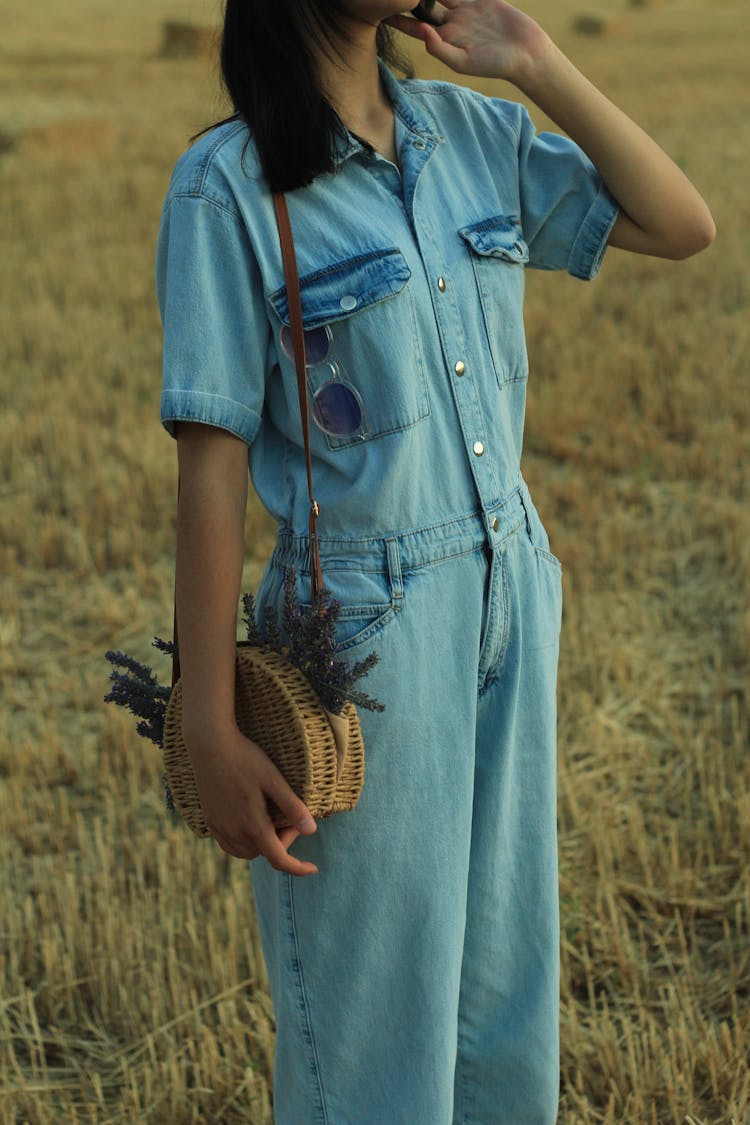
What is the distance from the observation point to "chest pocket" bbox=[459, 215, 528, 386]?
5.34ft

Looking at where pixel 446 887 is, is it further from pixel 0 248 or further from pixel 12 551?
pixel 0 248

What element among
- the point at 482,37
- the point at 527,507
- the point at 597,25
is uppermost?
the point at 597,25

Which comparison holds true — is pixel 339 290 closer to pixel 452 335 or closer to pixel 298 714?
pixel 452 335

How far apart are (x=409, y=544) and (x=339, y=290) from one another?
0.30 m

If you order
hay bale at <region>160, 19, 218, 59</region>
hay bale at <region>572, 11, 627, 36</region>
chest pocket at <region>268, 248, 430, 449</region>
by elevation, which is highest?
hay bale at <region>572, 11, 627, 36</region>

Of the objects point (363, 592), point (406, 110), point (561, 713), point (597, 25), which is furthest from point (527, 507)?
point (597, 25)

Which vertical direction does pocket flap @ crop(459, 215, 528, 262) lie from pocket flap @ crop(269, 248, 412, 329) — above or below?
above

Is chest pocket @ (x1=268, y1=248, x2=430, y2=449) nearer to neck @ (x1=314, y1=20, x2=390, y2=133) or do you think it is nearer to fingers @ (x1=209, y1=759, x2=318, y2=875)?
neck @ (x1=314, y1=20, x2=390, y2=133)

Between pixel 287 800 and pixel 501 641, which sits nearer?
pixel 287 800

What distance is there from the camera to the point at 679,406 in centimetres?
549

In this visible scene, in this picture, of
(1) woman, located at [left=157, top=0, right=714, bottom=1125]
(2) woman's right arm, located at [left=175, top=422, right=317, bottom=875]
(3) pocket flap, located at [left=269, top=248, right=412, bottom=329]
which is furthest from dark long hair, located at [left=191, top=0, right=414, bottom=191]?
(2) woman's right arm, located at [left=175, top=422, right=317, bottom=875]

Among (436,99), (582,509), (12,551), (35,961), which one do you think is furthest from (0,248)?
(436,99)

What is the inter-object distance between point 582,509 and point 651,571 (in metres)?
0.46

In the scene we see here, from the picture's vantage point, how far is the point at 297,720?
144 cm
